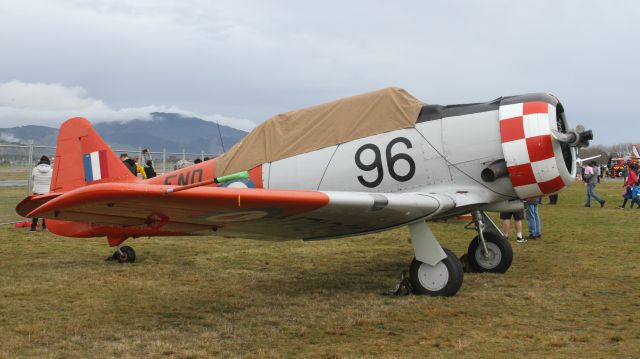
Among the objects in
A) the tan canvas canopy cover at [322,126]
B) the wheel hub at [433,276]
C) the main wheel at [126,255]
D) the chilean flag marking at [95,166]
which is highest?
the tan canvas canopy cover at [322,126]

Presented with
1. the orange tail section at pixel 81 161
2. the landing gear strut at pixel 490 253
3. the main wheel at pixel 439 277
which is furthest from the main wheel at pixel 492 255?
the orange tail section at pixel 81 161

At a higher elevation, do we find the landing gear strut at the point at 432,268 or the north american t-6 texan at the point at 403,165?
the north american t-6 texan at the point at 403,165

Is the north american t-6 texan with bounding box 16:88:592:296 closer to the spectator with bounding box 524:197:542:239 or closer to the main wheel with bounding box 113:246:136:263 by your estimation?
the main wheel with bounding box 113:246:136:263

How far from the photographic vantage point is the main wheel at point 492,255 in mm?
6852

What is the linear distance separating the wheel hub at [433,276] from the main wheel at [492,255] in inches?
67.2

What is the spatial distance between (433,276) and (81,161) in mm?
4778

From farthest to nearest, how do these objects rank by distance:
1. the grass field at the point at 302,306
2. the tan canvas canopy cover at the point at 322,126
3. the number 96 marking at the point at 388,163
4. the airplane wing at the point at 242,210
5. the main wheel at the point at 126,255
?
the main wheel at the point at 126,255 → the tan canvas canopy cover at the point at 322,126 → the number 96 marking at the point at 388,163 → the grass field at the point at 302,306 → the airplane wing at the point at 242,210

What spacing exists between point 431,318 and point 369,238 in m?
6.04

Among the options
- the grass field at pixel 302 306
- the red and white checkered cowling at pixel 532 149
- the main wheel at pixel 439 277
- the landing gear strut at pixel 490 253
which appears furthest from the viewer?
the landing gear strut at pixel 490 253

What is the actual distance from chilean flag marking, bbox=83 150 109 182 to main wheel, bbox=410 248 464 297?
4.26 m

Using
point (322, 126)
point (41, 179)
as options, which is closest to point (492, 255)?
point (322, 126)

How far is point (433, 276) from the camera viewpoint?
5441 millimetres

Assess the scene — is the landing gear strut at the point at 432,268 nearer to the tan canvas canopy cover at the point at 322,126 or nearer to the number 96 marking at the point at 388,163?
the number 96 marking at the point at 388,163

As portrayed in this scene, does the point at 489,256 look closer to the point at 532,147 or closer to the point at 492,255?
the point at 492,255
